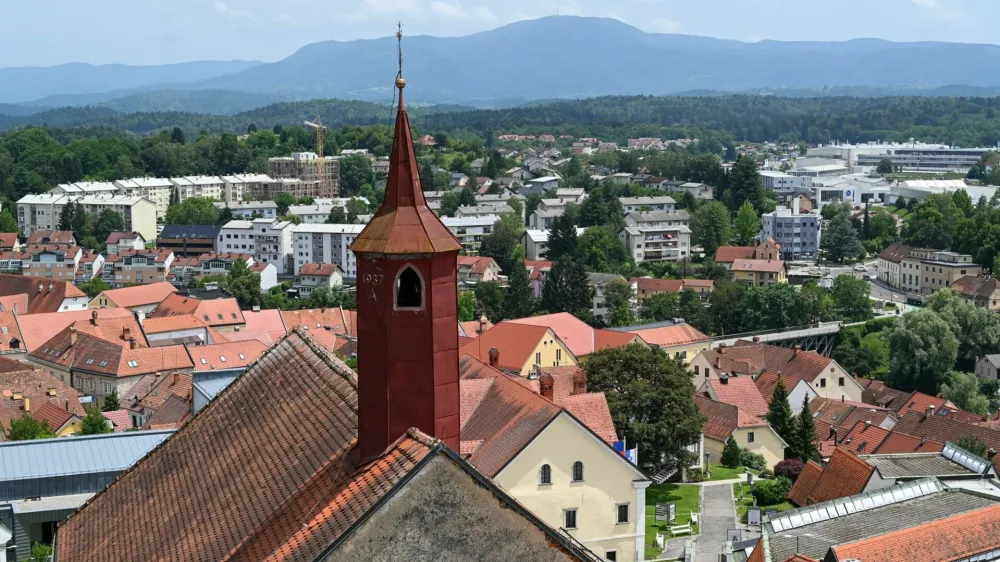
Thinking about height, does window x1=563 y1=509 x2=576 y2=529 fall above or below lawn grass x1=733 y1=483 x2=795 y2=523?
above

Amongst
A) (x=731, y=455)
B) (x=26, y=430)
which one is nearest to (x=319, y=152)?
(x=26, y=430)

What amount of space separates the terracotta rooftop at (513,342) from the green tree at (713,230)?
4990 cm

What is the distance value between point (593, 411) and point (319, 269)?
64607 millimetres

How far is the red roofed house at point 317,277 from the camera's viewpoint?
86.4m

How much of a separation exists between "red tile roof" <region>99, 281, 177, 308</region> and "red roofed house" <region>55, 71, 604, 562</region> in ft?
200

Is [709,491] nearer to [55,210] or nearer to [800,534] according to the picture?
[800,534]

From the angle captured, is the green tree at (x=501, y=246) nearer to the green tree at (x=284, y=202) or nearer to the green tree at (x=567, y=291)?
the green tree at (x=567, y=291)

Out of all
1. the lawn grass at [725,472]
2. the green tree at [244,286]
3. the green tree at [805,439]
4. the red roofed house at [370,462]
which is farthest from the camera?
the green tree at [244,286]

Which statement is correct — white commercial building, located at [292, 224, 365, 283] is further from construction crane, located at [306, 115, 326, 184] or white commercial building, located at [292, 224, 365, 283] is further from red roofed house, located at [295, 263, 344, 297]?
construction crane, located at [306, 115, 326, 184]

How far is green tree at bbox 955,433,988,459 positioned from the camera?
34656mm

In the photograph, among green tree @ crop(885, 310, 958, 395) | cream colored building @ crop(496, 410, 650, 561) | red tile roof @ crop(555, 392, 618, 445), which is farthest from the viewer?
green tree @ crop(885, 310, 958, 395)

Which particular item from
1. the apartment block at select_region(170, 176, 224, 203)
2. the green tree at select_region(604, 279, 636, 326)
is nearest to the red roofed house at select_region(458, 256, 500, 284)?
the green tree at select_region(604, 279, 636, 326)

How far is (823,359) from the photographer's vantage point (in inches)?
2071

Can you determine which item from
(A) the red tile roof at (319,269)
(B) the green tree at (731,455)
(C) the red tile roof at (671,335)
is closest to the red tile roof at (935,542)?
(B) the green tree at (731,455)
